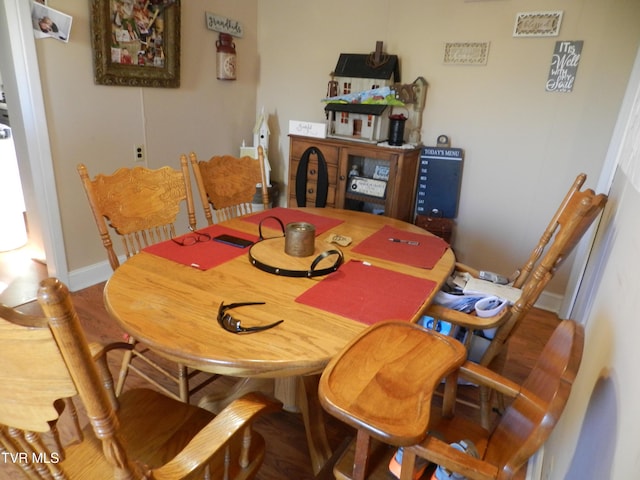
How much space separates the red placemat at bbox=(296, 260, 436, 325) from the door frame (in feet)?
6.72

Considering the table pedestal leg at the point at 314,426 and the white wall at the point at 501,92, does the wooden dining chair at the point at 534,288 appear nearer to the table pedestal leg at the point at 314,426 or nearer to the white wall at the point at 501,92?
the table pedestal leg at the point at 314,426

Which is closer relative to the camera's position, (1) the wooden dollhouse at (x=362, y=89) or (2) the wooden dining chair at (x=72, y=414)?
(2) the wooden dining chair at (x=72, y=414)

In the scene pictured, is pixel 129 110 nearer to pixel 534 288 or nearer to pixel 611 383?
pixel 534 288

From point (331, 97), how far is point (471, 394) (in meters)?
2.32

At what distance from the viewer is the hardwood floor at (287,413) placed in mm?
1532

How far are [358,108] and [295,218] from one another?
128 centimetres

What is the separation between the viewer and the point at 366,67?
300 cm

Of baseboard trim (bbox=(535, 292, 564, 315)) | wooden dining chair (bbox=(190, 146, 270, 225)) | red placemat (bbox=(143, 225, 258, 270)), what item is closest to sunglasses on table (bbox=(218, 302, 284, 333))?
red placemat (bbox=(143, 225, 258, 270))

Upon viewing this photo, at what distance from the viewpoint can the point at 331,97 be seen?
10.3 ft

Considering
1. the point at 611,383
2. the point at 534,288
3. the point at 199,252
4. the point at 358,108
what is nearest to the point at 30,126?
the point at 199,252

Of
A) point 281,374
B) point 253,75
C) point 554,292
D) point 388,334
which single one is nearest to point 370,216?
point 388,334

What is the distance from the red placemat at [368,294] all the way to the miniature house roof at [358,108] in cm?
167

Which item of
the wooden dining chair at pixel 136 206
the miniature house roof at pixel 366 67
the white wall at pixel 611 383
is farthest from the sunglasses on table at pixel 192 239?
the miniature house roof at pixel 366 67

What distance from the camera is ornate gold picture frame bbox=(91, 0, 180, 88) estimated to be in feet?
8.05
